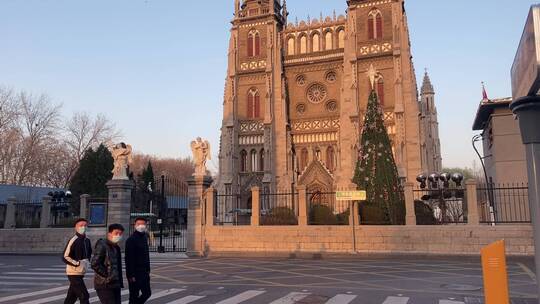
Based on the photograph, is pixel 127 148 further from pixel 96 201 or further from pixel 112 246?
pixel 112 246

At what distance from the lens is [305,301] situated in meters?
8.45

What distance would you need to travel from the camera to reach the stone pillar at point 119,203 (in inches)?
791

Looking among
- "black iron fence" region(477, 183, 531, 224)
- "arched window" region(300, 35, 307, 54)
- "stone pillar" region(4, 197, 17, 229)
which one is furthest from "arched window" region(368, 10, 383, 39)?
"stone pillar" region(4, 197, 17, 229)

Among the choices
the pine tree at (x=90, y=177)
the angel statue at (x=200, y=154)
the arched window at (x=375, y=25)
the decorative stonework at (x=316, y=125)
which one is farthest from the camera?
the decorative stonework at (x=316, y=125)

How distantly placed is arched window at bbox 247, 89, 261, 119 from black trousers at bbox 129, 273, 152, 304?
38.7 meters

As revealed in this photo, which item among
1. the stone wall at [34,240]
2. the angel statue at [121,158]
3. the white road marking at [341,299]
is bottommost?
the white road marking at [341,299]

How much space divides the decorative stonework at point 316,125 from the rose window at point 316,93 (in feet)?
7.59

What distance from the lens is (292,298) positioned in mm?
8758

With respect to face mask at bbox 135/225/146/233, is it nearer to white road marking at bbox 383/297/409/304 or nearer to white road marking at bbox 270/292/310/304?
white road marking at bbox 270/292/310/304

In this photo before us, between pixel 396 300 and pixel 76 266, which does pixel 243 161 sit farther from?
pixel 76 266

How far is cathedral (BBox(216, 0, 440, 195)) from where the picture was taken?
3894cm

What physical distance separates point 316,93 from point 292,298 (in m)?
36.9

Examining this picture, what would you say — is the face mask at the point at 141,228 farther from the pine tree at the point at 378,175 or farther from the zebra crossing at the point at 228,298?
the pine tree at the point at 378,175

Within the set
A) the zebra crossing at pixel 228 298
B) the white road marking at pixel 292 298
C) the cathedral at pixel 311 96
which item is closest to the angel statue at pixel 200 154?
the zebra crossing at pixel 228 298
